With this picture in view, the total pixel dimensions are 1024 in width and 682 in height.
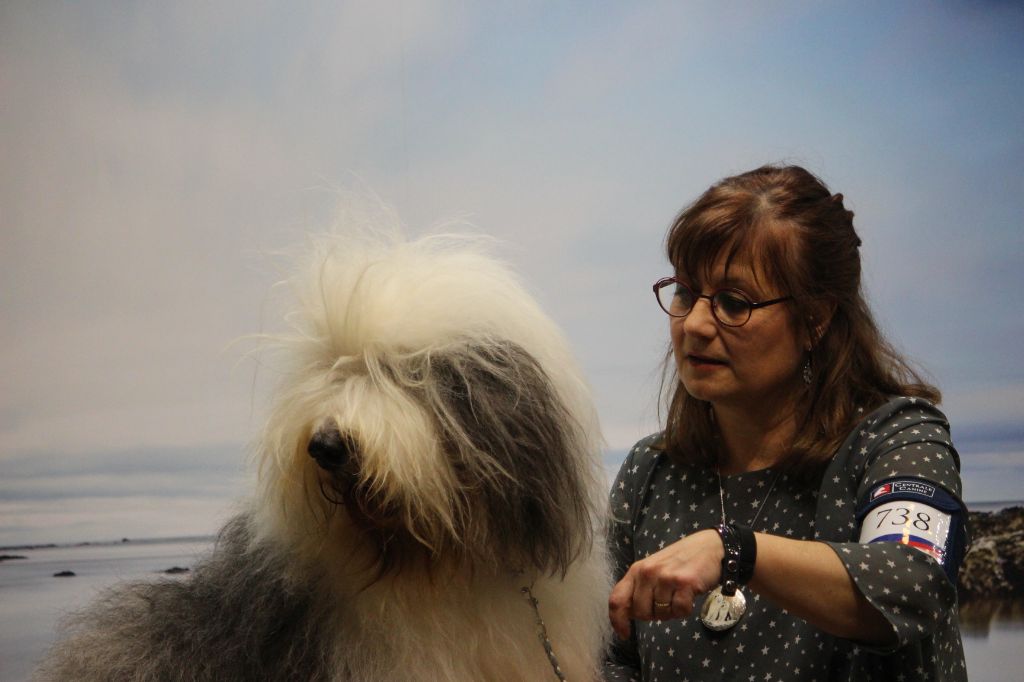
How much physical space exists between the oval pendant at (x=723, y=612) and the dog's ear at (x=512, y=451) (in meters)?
0.32

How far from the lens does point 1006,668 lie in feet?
7.93

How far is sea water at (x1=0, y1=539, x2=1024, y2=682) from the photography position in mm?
2264

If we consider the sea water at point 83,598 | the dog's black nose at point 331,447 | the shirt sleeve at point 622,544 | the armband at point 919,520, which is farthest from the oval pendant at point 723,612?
the sea water at point 83,598

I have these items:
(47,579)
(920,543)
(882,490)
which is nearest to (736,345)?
(882,490)

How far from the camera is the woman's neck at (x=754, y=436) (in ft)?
5.48

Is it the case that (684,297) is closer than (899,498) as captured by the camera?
No

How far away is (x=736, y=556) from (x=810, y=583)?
0.41 feet

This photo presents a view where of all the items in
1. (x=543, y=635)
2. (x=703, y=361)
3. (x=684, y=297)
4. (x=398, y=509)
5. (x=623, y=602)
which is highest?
(x=684, y=297)

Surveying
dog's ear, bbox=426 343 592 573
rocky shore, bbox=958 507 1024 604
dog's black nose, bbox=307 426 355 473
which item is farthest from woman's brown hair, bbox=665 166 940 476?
rocky shore, bbox=958 507 1024 604

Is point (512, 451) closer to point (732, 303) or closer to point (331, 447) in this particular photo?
point (331, 447)

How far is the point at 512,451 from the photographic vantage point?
1.32 meters

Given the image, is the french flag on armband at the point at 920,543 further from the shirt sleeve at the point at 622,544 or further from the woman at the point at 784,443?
the shirt sleeve at the point at 622,544

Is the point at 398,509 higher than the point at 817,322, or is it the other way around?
the point at 817,322

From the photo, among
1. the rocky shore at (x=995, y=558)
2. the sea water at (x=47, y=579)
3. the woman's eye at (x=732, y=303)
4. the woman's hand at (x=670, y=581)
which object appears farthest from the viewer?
the rocky shore at (x=995, y=558)
